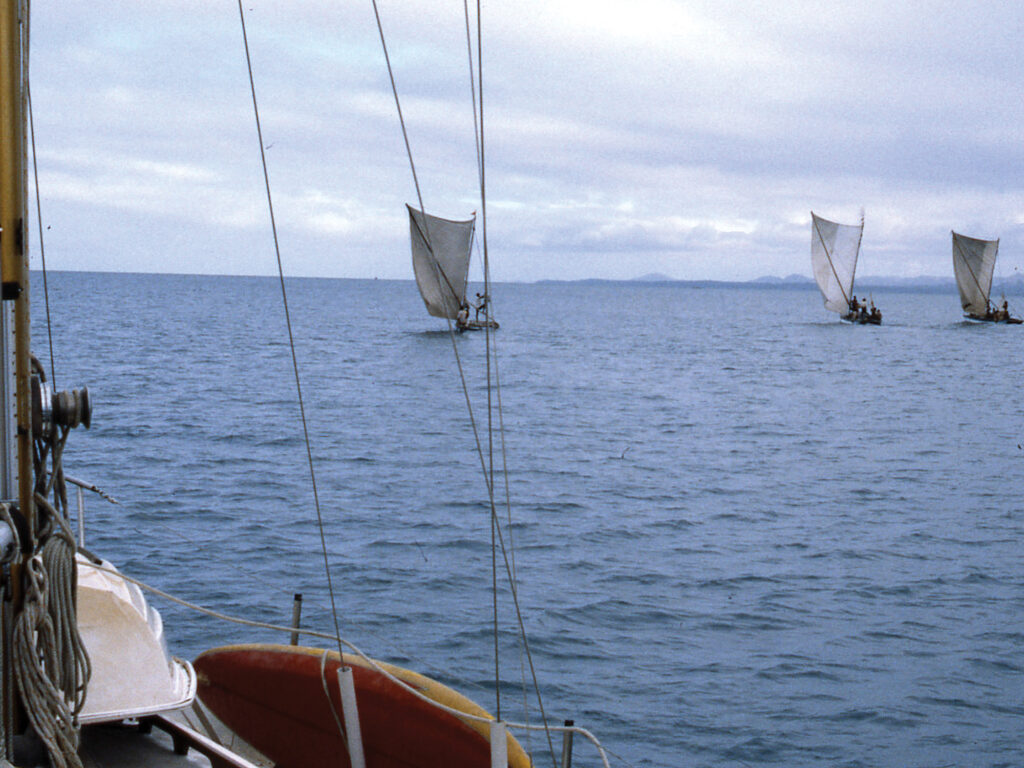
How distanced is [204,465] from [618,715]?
49.6 ft

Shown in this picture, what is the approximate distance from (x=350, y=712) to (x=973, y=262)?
81179 mm

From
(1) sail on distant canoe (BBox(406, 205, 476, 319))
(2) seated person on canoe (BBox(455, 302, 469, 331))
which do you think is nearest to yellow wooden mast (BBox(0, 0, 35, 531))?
(1) sail on distant canoe (BBox(406, 205, 476, 319))

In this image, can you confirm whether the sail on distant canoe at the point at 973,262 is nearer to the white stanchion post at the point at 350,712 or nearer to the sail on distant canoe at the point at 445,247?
the sail on distant canoe at the point at 445,247

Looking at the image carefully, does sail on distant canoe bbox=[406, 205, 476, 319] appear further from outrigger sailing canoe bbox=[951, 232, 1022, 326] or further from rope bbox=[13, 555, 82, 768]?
rope bbox=[13, 555, 82, 768]

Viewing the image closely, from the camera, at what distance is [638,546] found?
17109 mm

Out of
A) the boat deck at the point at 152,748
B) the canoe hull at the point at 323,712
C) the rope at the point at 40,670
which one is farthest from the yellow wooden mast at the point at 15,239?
the canoe hull at the point at 323,712

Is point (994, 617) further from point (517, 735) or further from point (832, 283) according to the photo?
point (832, 283)

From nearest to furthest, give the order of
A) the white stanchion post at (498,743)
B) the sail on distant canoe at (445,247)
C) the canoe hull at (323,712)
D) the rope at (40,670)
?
the rope at (40,670), the white stanchion post at (498,743), the canoe hull at (323,712), the sail on distant canoe at (445,247)

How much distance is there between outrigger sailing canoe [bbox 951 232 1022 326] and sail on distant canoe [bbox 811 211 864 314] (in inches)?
338

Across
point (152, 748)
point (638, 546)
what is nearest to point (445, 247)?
point (638, 546)

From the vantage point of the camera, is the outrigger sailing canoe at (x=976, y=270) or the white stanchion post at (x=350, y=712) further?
the outrigger sailing canoe at (x=976, y=270)

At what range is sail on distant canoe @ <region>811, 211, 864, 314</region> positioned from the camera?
71688mm

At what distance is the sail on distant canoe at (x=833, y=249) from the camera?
71.7m

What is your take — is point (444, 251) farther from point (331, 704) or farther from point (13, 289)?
point (13, 289)
